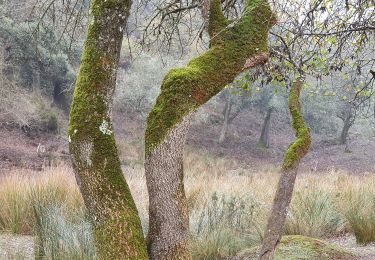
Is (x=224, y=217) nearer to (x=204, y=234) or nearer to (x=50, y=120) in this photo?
(x=204, y=234)

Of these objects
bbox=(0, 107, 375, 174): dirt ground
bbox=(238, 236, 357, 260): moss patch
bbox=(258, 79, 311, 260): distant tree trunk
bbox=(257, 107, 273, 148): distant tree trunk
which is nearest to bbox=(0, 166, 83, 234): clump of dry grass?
bbox=(238, 236, 357, 260): moss patch

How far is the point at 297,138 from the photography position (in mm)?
4031

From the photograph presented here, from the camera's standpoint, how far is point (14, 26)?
16.8 meters

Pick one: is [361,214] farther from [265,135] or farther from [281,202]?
[265,135]

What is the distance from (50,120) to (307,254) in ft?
59.6

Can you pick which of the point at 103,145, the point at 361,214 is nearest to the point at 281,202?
the point at 103,145

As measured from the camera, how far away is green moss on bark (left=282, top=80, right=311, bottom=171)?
3.77 meters

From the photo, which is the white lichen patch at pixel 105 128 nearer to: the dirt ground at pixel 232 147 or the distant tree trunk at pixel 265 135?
the dirt ground at pixel 232 147

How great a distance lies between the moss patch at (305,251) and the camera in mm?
4898

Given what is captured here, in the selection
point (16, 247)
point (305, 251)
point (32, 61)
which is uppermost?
point (32, 61)

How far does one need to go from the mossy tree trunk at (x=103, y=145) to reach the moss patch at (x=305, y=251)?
3.08m

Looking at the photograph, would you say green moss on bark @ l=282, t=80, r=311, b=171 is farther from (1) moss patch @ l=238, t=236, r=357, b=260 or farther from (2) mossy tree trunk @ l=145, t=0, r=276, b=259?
(1) moss patch @ l=238, t=236, r=357, b=260

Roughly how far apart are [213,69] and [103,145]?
0.81m

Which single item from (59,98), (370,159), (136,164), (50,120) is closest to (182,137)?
(136,164)
